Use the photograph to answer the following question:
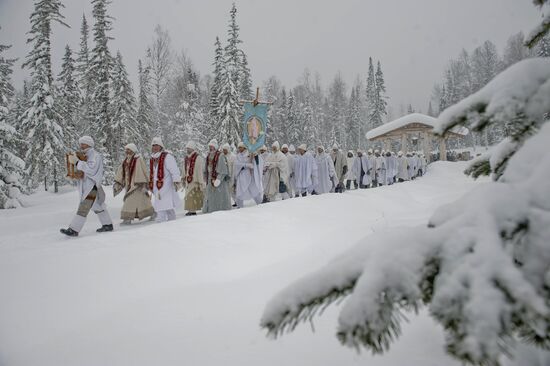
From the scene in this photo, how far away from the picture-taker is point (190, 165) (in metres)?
9.48

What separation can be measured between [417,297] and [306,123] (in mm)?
48721

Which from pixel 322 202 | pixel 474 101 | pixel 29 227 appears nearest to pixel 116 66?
pixel 29 227

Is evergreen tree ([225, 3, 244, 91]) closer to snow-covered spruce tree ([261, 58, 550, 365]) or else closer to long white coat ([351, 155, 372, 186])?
long white coat ([351, 155, 372, 186])

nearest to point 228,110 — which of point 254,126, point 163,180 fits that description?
point 254,126

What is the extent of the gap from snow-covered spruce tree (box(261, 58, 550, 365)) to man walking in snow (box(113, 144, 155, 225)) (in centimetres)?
810

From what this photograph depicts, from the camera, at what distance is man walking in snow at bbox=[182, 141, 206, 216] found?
9.46 m

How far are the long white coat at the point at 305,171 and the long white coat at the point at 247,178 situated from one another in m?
3.04

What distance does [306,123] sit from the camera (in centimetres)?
4847

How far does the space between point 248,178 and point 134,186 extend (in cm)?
377

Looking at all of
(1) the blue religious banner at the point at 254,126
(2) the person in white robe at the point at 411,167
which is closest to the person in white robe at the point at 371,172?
(2) the person in white robe at the point at 411,167

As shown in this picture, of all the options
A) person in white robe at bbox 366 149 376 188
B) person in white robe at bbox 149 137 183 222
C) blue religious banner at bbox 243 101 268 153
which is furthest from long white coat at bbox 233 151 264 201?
person in white robe at bbox 366 149 376 188

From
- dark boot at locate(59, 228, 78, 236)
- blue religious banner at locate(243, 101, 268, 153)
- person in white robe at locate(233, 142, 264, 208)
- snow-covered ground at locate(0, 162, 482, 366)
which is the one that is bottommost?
snow-covered ground at locate(0, 162, 482, 366)

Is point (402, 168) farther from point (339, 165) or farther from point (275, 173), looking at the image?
point (275, 173)

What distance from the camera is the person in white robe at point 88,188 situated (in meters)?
6.70
